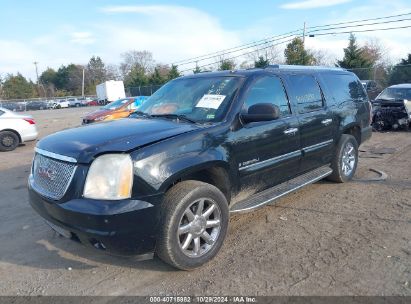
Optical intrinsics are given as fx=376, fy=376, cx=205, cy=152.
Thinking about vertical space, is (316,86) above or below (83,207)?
above

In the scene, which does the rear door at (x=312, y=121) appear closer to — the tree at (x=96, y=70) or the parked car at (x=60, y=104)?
the parked car at (x=60, y=104)

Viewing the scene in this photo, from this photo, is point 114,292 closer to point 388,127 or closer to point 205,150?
point 205,150

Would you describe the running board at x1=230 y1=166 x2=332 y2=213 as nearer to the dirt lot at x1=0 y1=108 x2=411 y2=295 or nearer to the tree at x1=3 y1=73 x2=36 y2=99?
the dirt lot at x1=0 y1=108 x2=411 y2=295

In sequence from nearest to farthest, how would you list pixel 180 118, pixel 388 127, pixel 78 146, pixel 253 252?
pixel 78 146, pixel 253 252, pixel 180 118, pixel 388 127

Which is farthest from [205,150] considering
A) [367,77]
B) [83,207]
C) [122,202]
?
[367,77]

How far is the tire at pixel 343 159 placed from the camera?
6.00 metres

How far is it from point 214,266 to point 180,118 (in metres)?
1.65

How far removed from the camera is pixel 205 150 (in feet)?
12.2

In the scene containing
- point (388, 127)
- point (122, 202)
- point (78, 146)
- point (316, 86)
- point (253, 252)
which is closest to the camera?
point (122, 202)

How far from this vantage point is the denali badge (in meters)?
3.55

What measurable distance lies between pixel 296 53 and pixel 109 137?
3912 centimetres

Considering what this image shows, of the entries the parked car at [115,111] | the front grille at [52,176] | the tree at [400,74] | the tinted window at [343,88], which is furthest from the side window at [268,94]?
the tree at [400,74]

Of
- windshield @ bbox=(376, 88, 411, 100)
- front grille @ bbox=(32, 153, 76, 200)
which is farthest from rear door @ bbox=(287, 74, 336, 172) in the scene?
windshield @ bbox=(376, 88, 411, 100)

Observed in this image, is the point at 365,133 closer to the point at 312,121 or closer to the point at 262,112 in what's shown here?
the point at 312,121
